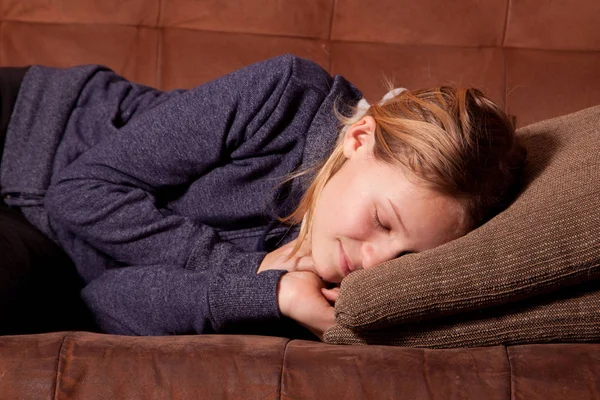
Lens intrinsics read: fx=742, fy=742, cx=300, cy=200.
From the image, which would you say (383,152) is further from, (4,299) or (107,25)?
(107,25)

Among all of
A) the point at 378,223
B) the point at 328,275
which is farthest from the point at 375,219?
the point at 328,275

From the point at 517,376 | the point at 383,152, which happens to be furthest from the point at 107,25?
the point at 517,376

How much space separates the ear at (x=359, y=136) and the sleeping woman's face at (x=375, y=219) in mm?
18

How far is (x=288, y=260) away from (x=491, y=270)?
0.34 meters

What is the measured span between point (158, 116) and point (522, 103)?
2.60 feet

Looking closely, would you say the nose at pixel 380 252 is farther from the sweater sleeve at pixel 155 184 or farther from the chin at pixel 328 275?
the sweater sleeve at pixel 155 184

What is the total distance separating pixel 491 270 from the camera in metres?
0.84

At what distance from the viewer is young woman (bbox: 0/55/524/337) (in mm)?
968

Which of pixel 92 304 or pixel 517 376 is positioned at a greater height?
pixel 517 376

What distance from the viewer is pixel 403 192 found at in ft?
3.09

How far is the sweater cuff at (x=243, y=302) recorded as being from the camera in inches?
38.5

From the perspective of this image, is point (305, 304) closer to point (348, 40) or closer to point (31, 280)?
point (31, 280)

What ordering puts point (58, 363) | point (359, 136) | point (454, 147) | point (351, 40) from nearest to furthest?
point (58, 363)
point (454, 147)
point (359, 136)
point (351, 40)

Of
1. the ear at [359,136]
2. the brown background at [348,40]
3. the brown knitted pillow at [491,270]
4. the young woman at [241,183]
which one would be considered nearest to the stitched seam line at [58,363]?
the young woman at [241,183]
